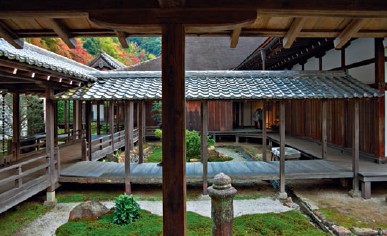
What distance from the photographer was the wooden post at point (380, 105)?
326 inches

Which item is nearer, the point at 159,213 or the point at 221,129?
the point at 159,213

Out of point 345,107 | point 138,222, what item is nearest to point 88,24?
point 138,222

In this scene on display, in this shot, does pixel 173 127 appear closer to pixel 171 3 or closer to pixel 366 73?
pixel 171 3

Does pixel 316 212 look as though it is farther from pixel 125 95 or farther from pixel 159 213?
pixel 125 95

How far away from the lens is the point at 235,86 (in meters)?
8.34

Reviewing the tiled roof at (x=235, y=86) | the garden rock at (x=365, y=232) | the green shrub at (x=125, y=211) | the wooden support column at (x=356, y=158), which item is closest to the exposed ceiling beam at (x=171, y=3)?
the green shrub at (x=125, y=211)

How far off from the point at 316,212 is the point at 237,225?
201cm

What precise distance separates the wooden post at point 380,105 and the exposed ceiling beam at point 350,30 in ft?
20.0

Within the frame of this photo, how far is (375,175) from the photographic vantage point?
24.0ft

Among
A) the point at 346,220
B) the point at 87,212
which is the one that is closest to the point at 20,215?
the point at 87,212

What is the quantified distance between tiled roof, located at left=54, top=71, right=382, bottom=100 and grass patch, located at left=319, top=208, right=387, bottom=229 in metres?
2.87

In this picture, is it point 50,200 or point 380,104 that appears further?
point 380,104

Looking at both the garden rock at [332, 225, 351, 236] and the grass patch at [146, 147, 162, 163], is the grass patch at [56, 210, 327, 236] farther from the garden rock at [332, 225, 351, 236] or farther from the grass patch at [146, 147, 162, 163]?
the grass patch at [146, 147, 162, 163]

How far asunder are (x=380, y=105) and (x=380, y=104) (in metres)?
0.03
